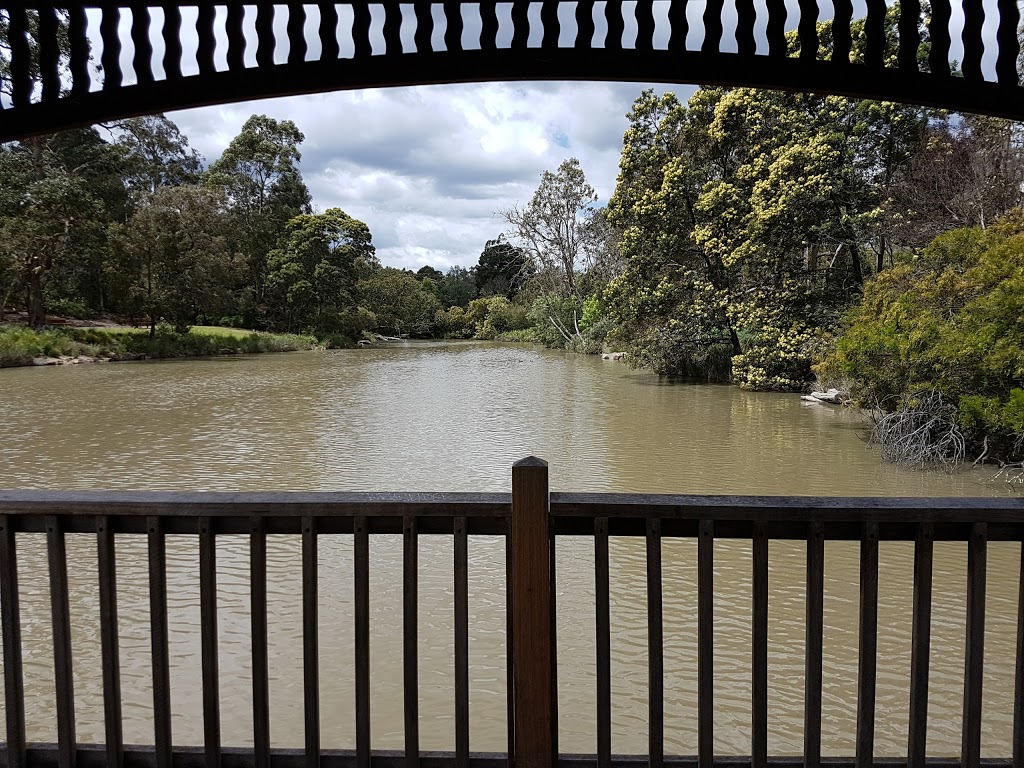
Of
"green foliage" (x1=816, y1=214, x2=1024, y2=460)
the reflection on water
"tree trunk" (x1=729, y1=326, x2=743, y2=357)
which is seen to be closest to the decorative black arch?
the reflection on water

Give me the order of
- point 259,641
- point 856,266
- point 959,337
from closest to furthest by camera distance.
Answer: point 259,641
point 959,337
point 856,266

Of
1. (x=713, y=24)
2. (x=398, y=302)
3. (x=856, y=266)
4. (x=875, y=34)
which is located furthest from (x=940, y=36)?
(x=398, y=302)

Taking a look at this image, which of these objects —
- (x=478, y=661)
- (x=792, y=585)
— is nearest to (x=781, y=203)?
(x=792, y=585)

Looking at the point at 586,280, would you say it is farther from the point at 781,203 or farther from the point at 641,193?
the point at 781,203

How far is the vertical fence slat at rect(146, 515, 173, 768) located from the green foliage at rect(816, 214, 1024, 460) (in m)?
7.46

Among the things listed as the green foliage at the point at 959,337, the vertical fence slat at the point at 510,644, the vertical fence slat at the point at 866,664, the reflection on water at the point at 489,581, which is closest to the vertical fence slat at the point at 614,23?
the vertical fence slat at the point at 510,644

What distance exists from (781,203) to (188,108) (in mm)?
14280

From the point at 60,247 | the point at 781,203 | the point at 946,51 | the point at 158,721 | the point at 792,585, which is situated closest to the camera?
the point at 158,721

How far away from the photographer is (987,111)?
7.30ft

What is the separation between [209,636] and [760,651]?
1.46m

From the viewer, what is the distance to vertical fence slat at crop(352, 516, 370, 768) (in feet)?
6.23

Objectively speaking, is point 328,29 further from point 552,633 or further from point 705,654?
point 705,654

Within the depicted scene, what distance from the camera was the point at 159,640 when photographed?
203 cm

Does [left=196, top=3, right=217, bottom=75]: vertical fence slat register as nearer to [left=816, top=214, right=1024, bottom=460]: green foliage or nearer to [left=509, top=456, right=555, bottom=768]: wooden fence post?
[left=509, top=456, right=555, bottom=768]: wooden fence post
